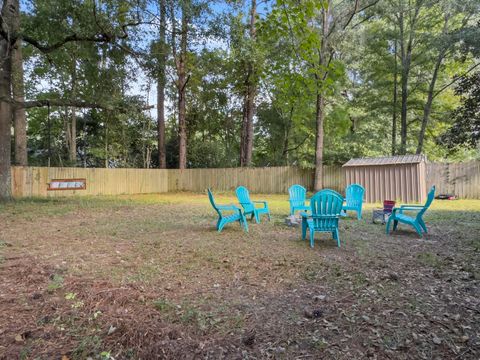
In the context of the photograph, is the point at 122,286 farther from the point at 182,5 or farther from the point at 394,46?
the point at 394,46

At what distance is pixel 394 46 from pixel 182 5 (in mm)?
14689

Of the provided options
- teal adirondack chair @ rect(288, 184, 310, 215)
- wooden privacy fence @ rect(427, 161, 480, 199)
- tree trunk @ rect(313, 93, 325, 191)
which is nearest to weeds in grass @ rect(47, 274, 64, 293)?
teal adirondack chair @ rect(288, 184, 310, 215)

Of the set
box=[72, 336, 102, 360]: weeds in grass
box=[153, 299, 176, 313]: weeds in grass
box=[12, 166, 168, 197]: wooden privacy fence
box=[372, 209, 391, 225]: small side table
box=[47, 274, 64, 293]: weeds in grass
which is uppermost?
box=[12, 166, 168, 197]: wooden privacy fence

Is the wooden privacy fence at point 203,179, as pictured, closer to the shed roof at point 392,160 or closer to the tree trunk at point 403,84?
the shed roof at point 392,160

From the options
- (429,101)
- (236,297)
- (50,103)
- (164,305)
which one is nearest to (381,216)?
(236,297)

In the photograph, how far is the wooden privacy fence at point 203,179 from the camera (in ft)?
42.2

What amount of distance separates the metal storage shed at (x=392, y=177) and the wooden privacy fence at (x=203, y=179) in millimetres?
2288

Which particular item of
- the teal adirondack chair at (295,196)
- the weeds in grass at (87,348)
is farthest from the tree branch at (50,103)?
the weeds in grass at (87,348)

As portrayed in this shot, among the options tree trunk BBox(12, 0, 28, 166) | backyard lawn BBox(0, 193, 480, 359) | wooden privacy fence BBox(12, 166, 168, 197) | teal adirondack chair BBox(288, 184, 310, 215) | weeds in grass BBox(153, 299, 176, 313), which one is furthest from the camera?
wooden privacy fence BBox(12, 166, 168, 197)

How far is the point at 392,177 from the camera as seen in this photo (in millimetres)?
11586

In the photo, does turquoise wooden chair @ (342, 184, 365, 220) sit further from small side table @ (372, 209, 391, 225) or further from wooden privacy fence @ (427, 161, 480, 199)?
wooden privacy fence @ (427, 161, 480, 199)

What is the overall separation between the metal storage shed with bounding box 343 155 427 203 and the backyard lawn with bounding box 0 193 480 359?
257 inches

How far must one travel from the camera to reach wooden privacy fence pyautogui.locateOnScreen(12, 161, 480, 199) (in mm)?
12859

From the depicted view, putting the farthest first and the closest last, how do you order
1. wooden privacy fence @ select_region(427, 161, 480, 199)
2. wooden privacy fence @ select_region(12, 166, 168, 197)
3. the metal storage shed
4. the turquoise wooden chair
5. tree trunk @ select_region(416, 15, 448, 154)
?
tree trunk @ select_region(416, 15, 448, 154) → wooden privacy fence @ select_region(12, 166, 168, 197) → wooden privacy fence @ select_region(427, 161, 480, 199) → the metal storage shed → the turquoise wooden chair
